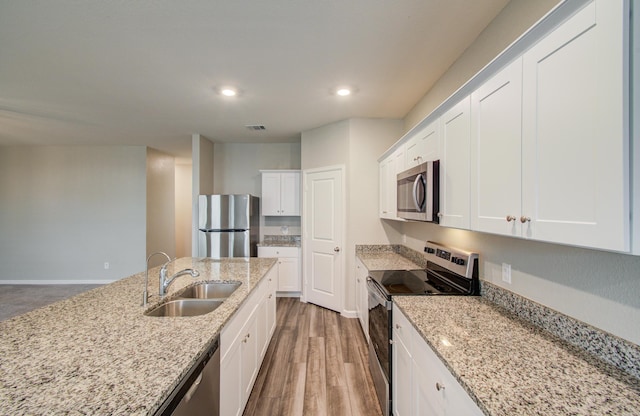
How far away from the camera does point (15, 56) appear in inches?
84.4

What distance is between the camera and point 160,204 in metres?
5.93

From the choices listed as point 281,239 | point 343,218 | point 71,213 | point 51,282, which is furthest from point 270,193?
point 51,282

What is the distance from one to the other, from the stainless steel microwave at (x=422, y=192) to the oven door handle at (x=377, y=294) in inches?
24.3

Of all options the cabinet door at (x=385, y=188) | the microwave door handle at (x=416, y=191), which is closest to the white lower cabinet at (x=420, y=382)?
the microwave door handle at (x=416, y=191)

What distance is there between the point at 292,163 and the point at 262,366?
347 centimetres

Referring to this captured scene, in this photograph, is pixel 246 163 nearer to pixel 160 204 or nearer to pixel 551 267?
pixel 160 204

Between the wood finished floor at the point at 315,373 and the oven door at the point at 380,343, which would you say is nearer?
the oven door at the point at 380,343

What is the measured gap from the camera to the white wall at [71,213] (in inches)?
206

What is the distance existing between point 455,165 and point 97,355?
6.37 feet

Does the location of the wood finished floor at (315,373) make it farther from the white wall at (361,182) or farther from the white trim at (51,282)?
the white trim at (51,282)

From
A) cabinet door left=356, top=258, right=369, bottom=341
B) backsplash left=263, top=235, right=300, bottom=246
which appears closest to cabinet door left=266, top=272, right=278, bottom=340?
cabinet door left=356, top=258, right=369, bottom=341

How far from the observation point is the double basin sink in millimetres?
1708

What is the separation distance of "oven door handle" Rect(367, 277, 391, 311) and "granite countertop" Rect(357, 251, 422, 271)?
31 cm

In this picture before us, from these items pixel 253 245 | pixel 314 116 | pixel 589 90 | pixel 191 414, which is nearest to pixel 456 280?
pixel 589 90
